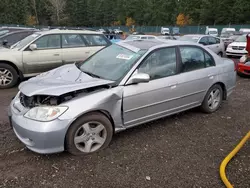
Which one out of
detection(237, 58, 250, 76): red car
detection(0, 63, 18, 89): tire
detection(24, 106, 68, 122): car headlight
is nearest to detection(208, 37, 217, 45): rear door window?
detection(237, 58, 250, 76): red car

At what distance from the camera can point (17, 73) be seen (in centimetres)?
654

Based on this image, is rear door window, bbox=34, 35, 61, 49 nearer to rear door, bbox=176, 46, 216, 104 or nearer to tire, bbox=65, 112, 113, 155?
rear door, bbox=176, 46, 216, 104

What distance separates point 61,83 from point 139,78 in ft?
3.63

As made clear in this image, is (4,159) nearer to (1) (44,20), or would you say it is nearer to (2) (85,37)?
(2) (85,37)

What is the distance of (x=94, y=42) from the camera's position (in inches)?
308

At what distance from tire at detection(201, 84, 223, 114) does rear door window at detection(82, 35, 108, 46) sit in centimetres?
446

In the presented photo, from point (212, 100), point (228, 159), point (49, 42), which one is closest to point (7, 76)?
point (49, 42)

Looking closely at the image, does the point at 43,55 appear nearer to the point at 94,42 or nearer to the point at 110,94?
the point at 94,42

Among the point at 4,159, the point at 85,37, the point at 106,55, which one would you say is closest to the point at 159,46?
the point at 106,55

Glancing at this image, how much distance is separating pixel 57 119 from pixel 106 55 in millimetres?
1761

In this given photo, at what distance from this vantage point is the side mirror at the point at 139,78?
11.0 feet

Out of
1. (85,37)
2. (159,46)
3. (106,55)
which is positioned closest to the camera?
(159,46)

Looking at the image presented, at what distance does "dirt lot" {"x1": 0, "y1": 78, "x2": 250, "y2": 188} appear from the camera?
8.96ft

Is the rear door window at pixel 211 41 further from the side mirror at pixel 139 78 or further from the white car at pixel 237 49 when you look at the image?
the side mirror at pixel 139 78
